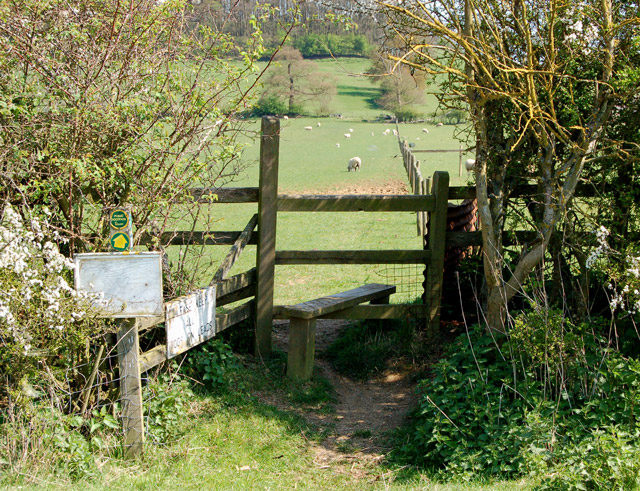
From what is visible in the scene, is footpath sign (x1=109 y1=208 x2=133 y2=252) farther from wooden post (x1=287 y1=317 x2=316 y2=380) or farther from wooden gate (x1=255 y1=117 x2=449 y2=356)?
wooden post (x1=287 y1=317 x2=316 y2=380)

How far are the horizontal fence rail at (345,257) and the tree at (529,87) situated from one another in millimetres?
1009

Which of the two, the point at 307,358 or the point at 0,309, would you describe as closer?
the point at 0,309

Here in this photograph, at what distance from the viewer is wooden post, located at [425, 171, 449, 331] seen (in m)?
6.55

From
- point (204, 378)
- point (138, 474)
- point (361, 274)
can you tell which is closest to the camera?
point (138, 474)

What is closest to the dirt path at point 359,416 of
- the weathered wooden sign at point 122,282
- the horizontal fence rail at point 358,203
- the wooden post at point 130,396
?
the wooden post at point 130,396

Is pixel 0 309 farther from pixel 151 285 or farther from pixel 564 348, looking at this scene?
pixel 564 348

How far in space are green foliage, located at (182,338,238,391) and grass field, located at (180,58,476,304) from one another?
35.4 inches

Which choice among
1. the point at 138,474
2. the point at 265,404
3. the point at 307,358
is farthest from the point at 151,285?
the point at 307,358

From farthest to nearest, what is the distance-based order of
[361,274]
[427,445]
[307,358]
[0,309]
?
1. [361,274]
2. [307,358]
3. [427,445]
4. [0,309]

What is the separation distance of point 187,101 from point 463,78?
7.72 ft

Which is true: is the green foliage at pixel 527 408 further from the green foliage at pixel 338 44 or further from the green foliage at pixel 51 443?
the green foliage at pixel 338 44

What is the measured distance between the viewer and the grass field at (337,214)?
32.5 feet

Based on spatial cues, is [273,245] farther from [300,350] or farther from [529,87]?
[529,87]

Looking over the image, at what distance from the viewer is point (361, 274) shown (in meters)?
10.7
